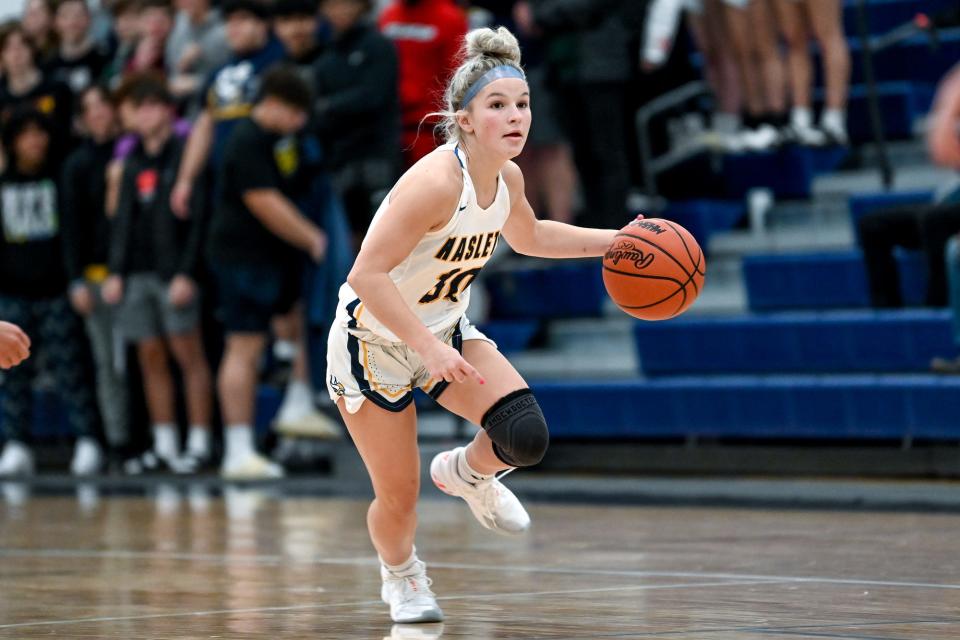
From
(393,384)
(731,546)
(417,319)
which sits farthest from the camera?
(731,546)

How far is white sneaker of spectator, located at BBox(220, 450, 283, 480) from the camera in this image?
372 inches

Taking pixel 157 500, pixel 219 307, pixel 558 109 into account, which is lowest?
pixel 157 500

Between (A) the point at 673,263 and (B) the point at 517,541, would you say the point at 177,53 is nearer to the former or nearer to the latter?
(B) the point at 517,541

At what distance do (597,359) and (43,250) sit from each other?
11.7ft

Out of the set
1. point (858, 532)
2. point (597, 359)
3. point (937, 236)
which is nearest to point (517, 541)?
point (858, 532)

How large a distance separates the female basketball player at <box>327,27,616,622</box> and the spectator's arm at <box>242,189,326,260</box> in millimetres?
4490

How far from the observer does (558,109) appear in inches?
383

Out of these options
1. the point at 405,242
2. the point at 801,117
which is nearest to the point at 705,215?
the point at 801,117

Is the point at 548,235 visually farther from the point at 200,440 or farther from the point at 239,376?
the point at 200,440

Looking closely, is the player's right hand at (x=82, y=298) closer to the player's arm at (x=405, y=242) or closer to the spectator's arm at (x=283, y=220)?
the spectator's arm at (x=283, y=220)

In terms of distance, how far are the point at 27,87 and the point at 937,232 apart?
6225 mm

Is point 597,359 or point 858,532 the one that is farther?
Result: point 597,359

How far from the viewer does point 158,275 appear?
10.1 metres

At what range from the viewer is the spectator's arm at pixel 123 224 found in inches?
399
